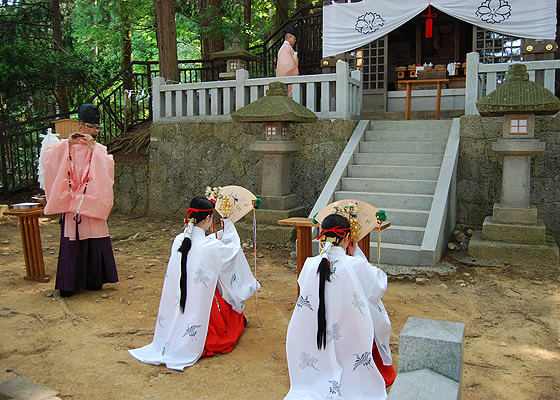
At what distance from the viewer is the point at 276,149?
793cm

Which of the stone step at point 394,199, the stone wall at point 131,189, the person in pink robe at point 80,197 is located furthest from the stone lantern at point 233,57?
the person in pink robe at point 80,197

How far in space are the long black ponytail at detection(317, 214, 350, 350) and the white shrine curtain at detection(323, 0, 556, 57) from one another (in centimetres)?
760

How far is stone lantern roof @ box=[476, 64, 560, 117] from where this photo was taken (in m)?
6.23

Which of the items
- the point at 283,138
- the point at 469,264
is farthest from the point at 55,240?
the point at 469,264

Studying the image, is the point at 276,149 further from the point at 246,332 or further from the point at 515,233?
the point at 246,332

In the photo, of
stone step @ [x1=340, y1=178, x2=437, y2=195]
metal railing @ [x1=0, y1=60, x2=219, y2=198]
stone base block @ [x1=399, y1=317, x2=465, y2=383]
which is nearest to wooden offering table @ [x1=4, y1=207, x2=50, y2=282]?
stone step @ [x1=340, y1=178, x2=437, y2=195]

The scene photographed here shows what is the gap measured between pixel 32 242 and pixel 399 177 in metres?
5.53

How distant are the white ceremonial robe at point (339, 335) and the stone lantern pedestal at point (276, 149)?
436cm

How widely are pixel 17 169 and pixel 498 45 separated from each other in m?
11.7

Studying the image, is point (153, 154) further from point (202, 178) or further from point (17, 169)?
point (17, 169)

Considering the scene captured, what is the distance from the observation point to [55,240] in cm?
857

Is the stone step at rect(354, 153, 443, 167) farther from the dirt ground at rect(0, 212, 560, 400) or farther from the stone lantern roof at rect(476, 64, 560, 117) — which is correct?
the dirt ground at rect(0, 212, 560, 400)

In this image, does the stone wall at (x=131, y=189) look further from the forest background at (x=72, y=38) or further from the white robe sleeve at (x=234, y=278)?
the white robe sleeve at (x=234, y=278)

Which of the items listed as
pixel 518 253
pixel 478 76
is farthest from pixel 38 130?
pixel 518 253
